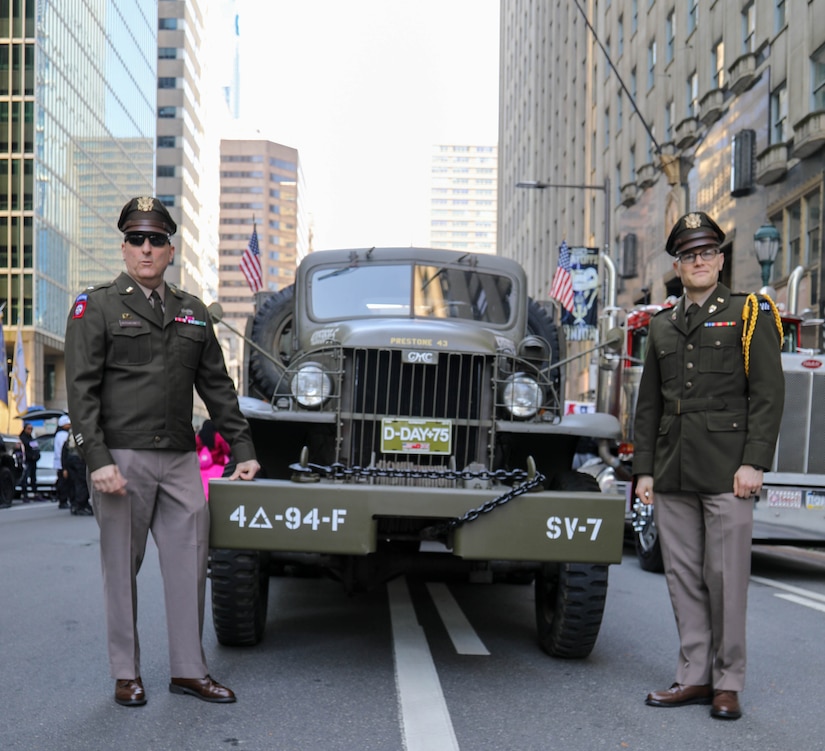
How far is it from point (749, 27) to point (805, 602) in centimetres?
2209

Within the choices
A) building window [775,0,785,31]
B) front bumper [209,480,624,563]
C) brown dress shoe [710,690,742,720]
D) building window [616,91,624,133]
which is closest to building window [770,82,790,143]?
building window [775,0,785,31]

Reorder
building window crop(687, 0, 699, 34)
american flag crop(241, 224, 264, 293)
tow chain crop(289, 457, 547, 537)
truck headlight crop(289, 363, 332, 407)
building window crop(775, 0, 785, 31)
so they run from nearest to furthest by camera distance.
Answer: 1. tow chain crop(289, 457, 547, 537)
2. truck headlight crop(289, 363, 332, 407)
3. american flag crop(241, 224, 264, 293)
4. building window crop(775, 0, 785, 31)
5. building window crop(687, 0, 699, 34)

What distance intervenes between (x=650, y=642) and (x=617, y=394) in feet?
21.1

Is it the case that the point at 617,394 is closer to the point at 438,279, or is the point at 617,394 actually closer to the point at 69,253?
the point at 438,279

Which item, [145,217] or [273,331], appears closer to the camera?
[145,217]

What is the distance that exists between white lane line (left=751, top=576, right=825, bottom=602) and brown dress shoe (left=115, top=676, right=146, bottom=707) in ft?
20.3

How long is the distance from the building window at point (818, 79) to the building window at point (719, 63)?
6393 mm

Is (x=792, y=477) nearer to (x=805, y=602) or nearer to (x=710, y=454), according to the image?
(x=805, y=602)

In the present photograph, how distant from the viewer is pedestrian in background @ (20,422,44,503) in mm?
23142

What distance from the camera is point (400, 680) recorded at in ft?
17.5

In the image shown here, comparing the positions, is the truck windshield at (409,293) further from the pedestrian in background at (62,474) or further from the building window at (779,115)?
the building window at (779,115)

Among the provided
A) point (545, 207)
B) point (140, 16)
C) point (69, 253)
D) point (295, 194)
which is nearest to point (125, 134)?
point (140, 16)

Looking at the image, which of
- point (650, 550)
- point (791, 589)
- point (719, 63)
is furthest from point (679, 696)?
point (719, 63)

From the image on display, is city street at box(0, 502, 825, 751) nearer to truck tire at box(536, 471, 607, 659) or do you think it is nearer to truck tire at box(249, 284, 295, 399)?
truck tire at box(536, 471, 607, 659)
